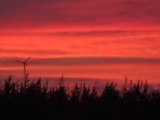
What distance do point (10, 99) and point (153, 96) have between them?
5658 mm

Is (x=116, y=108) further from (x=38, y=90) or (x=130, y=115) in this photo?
(x=38, y=90)

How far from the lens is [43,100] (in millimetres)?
22578

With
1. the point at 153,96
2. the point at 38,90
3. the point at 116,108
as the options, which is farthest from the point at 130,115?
the point at 38,90

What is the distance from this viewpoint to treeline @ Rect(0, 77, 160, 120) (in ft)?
69.5

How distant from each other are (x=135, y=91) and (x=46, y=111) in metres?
4.09

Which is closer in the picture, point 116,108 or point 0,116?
point 0,116

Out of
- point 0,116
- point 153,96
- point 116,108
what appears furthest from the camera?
point 153,96

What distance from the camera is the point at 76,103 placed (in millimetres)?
22562

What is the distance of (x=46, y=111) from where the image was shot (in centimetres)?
2166

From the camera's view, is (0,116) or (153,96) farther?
(153,96)

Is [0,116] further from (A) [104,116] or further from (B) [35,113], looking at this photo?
(A) [104,116]

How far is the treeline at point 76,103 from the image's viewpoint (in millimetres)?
21188

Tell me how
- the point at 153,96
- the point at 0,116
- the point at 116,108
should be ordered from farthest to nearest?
the point at 153,96 < the point at 116,108 < the point at 0,116

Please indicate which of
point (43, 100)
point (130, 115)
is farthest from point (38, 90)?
point (130, 115)
